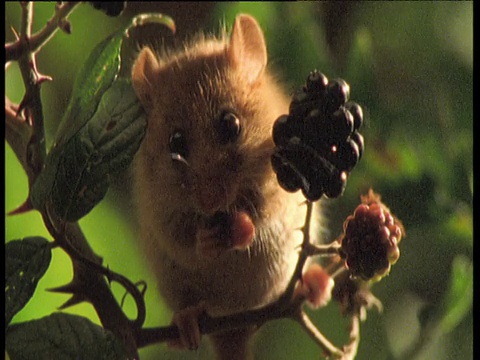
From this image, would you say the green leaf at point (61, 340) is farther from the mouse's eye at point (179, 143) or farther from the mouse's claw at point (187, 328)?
the mouse's eye at point (179, 143)

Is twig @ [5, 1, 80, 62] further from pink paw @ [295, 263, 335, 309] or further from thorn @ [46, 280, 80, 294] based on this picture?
pink paw @ [295, 263, 335, 309]

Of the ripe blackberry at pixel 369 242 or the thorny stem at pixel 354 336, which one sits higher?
the ripe blackberry at pixel 369 242

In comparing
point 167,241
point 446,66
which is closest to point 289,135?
point 167,241

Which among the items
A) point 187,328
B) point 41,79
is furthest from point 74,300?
point 41,79

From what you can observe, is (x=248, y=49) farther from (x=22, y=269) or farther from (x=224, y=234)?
(x=22, y=269)

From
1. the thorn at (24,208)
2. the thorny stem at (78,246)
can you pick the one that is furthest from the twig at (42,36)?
the thorn at (24,208)
